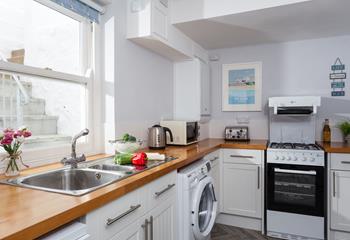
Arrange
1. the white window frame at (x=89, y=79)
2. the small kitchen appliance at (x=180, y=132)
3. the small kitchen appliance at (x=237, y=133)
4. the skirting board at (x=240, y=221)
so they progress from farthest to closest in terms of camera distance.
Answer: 1. the small kitchen appliance at (x=237, y=133)
2. the skirting board at (x=240, y=221)
3. the small kitchen appliance at (x=180, y=132)
4. the white window frame at (x=89, y=79)

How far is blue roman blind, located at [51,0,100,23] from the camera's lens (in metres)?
1.72

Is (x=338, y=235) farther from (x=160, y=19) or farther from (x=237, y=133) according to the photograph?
(x=160, y=19)

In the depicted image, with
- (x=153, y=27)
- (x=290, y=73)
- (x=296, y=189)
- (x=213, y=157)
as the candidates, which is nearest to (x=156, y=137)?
(x=213, y=157)

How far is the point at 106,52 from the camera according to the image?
6.93 ft

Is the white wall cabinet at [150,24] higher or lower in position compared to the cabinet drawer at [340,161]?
higher

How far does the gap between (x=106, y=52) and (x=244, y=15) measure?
50.0 inches

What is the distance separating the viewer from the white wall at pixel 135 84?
214cm

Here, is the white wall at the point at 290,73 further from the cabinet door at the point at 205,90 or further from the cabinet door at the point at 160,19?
the cabinet door at the point at 160,19

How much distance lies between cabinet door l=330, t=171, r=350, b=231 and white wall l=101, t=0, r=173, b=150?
184cm

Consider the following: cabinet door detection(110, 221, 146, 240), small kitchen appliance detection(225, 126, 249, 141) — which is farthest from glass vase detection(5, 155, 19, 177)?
small kitchen appliance detection(225, 126, 249, 141)

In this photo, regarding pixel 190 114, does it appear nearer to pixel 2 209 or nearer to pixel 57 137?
pixel 57 137

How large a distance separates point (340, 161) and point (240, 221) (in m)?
1.19

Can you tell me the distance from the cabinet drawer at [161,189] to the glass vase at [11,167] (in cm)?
72

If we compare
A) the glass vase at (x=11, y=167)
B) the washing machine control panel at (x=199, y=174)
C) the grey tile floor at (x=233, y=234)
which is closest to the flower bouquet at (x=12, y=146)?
the glass vase at (x=11, y=167)
